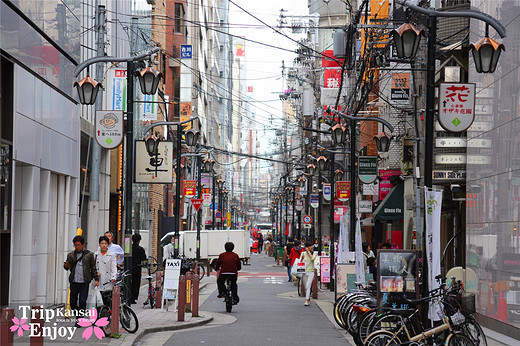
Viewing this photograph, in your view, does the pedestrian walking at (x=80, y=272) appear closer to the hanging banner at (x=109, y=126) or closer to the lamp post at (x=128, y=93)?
the lamp post at (x=128, y=93)

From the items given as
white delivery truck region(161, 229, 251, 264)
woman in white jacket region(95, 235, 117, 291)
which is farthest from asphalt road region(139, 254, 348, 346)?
white delivery truck region(161, 229, 251, 264)

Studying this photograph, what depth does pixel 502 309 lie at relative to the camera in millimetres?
18734

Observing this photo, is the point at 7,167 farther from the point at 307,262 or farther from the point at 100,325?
the point at 307,262

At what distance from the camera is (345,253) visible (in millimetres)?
25953

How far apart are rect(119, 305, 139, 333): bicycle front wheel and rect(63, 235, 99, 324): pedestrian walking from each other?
1.10 metres

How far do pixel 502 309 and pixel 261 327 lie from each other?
5405 mm

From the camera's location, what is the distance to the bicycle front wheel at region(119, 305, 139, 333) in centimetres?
1715

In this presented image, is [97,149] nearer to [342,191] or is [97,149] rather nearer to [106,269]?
[106,269]

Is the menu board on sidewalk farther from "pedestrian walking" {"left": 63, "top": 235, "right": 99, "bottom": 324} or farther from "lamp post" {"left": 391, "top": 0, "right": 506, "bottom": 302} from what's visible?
"pedestrian walking" {"left": 63, "top": 235, "right": 99, "bottom": 324}

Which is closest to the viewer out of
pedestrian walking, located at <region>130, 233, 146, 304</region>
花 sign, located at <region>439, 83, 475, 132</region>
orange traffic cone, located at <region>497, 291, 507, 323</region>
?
花 sign, located at <region>439, 83, 475, 132</region>

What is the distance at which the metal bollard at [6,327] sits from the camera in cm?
816

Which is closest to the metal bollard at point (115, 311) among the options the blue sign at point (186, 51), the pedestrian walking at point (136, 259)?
the pedestrian walking at point (136, 259)

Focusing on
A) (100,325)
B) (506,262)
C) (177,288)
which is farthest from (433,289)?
(177,288)

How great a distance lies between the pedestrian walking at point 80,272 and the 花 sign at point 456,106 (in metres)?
7.67
